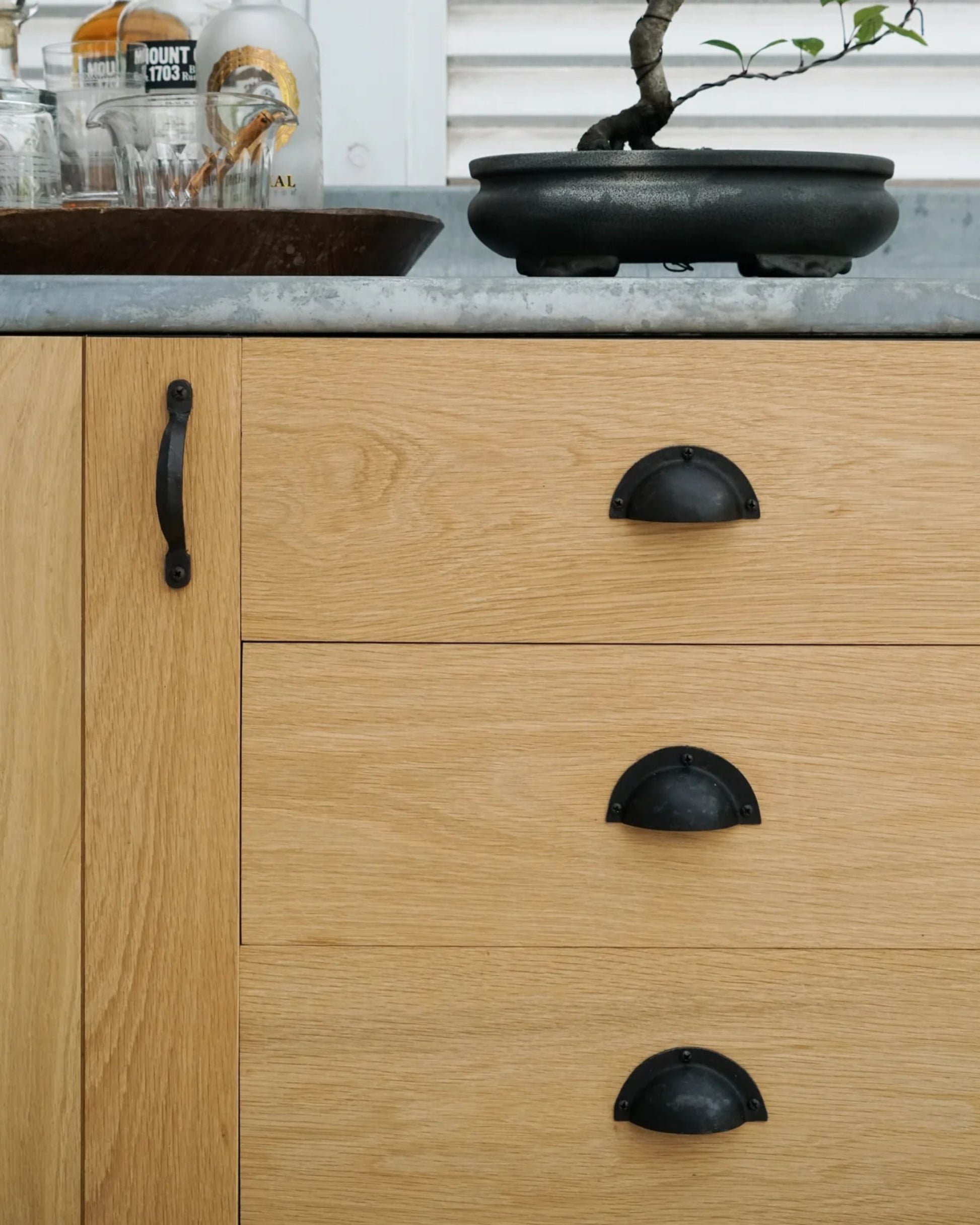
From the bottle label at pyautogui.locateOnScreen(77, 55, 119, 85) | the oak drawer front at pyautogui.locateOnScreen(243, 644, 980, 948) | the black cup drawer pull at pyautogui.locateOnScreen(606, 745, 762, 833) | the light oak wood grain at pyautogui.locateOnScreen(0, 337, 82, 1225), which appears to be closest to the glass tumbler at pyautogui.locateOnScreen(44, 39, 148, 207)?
the bottle label at pyautogui.locateOnScreen(77, 55, 119, 85)

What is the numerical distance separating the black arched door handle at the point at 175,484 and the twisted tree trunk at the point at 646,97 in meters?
0.37

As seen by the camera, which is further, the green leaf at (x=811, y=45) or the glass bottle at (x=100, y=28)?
the glass bottle at (x=100, y=28)

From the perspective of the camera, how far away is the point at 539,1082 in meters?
0.71

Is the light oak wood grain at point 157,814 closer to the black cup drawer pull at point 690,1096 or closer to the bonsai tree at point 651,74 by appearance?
the black cup drawer pull at point 690,1096

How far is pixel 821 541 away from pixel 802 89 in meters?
0.77

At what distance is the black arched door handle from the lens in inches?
26.8

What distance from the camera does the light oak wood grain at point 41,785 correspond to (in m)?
0.70

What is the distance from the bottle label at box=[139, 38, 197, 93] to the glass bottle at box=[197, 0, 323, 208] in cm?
2

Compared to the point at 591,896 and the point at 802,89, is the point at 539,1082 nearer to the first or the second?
the point at 591,896

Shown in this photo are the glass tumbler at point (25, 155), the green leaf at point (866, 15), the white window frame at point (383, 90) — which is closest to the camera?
the green leaf at point (866, 15)

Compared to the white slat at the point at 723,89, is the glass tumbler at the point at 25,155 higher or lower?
lower

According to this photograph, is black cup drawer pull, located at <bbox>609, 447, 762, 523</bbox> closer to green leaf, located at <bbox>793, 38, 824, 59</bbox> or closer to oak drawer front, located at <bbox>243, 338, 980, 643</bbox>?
oak drawer front, located at <bbox>243, 338, 980, 643</bbox>

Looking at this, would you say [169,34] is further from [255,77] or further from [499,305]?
[499,305]

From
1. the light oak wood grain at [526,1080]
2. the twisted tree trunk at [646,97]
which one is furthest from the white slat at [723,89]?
the light oak wood grain at [526,1080]
